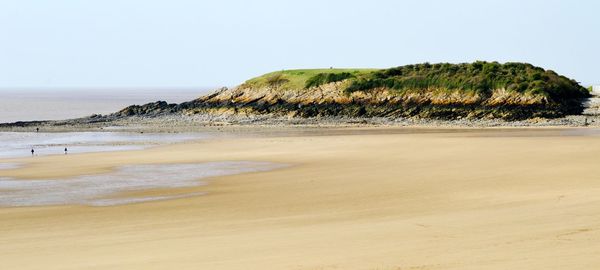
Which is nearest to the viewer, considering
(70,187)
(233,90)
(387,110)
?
(70,187)

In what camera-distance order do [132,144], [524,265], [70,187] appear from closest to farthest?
[524,265]
[70,187]
[132,144]

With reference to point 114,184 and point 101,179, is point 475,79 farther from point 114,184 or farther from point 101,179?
point 114,184

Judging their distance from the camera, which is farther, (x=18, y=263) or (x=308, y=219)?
(x=308, y=219)

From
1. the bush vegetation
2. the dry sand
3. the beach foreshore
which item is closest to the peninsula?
the bush vegetation

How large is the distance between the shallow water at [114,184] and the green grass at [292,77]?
37.8 meters

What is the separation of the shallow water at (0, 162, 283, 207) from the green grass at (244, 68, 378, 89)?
37.8 m

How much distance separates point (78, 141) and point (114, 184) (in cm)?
2172

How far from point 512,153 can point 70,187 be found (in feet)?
51.3

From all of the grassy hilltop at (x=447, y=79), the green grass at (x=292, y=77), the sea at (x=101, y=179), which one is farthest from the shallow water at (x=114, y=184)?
the green grass at (x=292, y=77)

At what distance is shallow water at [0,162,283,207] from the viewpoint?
2048cm

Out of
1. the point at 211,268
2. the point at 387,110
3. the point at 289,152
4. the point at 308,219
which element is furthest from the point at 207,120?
the point at 211,268

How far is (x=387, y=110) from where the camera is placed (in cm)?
5856

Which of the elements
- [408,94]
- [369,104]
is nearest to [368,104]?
[369,104]

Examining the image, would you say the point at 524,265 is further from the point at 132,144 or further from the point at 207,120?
the point at 207,120
